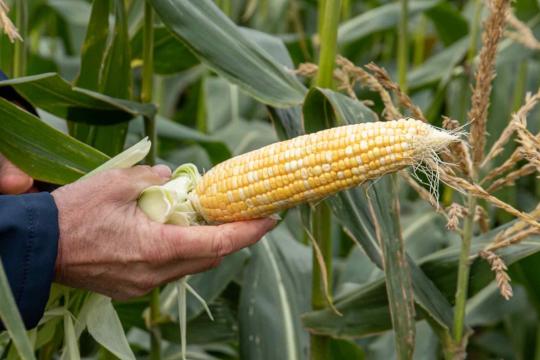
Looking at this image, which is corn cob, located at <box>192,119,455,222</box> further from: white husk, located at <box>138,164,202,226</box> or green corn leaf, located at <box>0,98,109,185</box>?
green corn leaf, located at <box>0,98,109,185</box>

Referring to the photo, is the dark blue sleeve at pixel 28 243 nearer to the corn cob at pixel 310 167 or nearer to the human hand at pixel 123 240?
the human hand at pixel 123 240

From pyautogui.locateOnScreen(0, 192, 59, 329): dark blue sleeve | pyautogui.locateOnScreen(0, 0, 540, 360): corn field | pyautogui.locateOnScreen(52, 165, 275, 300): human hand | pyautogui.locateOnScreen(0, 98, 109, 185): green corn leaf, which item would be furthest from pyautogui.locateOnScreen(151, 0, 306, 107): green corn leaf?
pyautogui.locateOnScreen(0, 192, 59, 329): dark blue sleeve

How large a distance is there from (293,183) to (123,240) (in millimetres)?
229

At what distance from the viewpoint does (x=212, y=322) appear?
2.09 meters

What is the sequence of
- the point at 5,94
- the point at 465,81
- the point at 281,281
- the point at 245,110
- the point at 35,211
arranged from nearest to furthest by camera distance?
1. the point at 35,211
2. the point at 5,94
3. the point at 281,281
4. the point at 465,81
5. the point at 245,110

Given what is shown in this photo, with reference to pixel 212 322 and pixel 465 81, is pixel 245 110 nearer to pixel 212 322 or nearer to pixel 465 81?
pixel 465 81

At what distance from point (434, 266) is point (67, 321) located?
63 cm

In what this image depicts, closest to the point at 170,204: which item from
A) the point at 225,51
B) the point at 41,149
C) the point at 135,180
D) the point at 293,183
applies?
the point at 135,180

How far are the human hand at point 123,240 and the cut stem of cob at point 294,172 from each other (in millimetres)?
32

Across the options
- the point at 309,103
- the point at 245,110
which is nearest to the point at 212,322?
the point at 309,103

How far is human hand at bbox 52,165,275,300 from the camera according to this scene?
1.28 meters

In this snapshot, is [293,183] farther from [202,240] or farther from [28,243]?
[28,243]

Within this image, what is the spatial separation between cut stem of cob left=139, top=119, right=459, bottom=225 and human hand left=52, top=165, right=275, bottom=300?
0.03 m

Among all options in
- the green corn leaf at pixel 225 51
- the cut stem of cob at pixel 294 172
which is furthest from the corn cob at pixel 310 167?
the green corn leaf at pixel 225 51
